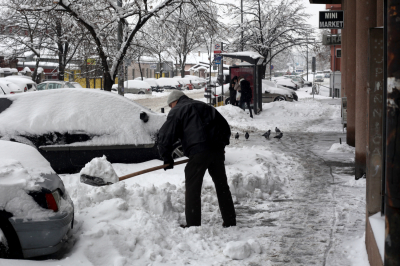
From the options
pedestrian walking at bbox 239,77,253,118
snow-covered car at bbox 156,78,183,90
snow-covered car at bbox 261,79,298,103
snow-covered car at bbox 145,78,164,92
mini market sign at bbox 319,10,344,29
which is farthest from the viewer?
snow-covered car at bbox 156,78,183,90

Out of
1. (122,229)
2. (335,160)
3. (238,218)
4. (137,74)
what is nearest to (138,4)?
(335,160)

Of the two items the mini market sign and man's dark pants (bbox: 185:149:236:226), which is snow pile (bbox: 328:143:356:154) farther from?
man's dark pants (bbox: 185:149:236:226)

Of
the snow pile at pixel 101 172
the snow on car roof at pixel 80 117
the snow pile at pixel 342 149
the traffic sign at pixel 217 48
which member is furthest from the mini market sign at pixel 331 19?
the traffic sign at pixel 217 48

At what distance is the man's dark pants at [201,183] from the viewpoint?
5414mm

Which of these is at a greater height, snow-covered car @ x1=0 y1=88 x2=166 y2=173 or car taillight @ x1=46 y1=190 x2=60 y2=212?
snow-covered car @ x1=0 y1=88 x2=166 y2=173

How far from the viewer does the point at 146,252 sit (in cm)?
460

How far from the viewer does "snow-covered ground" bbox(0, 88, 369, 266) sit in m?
4.59

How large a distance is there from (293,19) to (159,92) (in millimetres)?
21653

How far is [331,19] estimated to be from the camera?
1174 cm

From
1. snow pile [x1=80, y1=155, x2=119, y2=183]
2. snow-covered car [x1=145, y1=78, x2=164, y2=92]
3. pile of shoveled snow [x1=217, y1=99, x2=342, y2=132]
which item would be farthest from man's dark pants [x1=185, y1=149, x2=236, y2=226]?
snow-covered car [x1=145, y1=78, x2=164, y2=92]

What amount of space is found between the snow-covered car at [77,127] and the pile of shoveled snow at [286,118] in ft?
27.5

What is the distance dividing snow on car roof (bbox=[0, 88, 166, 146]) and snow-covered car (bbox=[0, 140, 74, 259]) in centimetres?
348

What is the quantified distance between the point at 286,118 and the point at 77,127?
1387 centimetres

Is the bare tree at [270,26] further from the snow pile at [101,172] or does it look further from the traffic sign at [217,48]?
the snow pile at [101,172]
